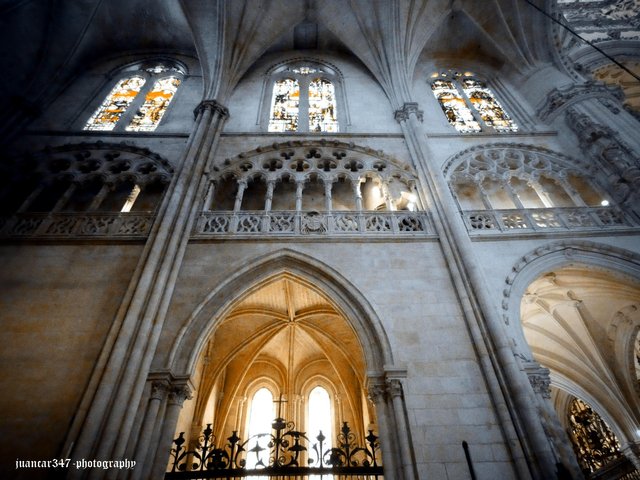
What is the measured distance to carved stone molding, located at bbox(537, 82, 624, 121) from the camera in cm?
1027

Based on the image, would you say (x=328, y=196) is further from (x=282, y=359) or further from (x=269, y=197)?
(x=282, y=359)

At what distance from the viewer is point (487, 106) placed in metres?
12.5

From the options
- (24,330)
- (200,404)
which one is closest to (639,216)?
(200,404)

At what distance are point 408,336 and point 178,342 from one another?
3.97 m

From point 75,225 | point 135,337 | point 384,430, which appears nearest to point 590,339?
point 384,430

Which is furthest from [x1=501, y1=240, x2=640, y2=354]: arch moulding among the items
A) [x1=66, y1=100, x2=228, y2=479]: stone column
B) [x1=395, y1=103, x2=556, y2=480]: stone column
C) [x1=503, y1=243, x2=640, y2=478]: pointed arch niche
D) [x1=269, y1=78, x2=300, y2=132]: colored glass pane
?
[x1=269, y1=78, x2=300, y2=132]: colored glass pane

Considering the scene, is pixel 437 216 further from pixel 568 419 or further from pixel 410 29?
pixel 568 419

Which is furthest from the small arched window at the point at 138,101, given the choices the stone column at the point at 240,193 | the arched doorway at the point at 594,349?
the arched doorway at the point at 594,349

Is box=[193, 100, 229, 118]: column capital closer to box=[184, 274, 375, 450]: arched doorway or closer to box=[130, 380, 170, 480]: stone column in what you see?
box=[184, 274, 375, 450]: arched doorway

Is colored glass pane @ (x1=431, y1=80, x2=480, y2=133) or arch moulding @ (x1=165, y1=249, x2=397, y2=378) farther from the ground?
colored glass pane @ (x1=431, y1=80, x2=480, y2=133)

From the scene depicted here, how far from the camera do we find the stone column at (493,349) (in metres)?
4.87

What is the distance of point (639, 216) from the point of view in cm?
779

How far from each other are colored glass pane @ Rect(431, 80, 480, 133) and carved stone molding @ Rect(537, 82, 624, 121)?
2092mm

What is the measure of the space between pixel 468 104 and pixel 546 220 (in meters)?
6.01
